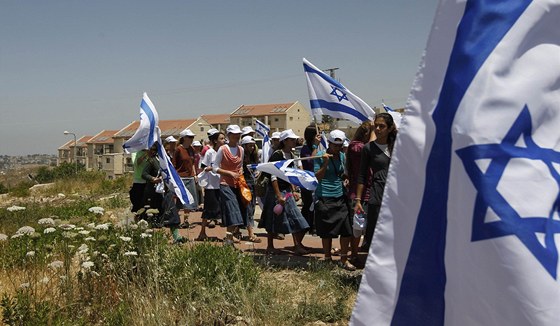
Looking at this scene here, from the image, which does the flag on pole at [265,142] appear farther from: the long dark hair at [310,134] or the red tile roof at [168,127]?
the red tile roof at [168,127]

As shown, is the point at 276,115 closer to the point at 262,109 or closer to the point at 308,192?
the point at 262,109

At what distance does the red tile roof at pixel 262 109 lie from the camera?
388 feet

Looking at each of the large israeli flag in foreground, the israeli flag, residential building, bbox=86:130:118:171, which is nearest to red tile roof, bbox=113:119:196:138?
residential building, bbox=86:130:118:171

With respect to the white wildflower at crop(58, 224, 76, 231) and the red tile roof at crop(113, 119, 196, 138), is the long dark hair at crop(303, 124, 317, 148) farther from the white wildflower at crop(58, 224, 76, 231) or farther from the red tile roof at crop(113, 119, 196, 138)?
the red tile roof at crop(113, 119, 196, 138)

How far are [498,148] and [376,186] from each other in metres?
3.89

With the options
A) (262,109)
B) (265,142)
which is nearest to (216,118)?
(262,109)

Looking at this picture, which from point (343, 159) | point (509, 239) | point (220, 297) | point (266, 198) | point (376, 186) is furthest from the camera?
point (266, 198)

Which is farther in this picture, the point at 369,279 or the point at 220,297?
the point at 220,297

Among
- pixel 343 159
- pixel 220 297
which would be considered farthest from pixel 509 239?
pixel 343 159

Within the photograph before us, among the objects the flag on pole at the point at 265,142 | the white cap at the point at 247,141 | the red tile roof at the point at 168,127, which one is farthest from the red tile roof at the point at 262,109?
the white cap at the point at 247,141

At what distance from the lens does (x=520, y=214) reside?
2.02 m

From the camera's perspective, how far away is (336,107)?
25.7 ft

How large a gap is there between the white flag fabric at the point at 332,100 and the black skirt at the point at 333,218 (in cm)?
111

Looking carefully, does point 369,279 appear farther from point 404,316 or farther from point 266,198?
point 266,198
